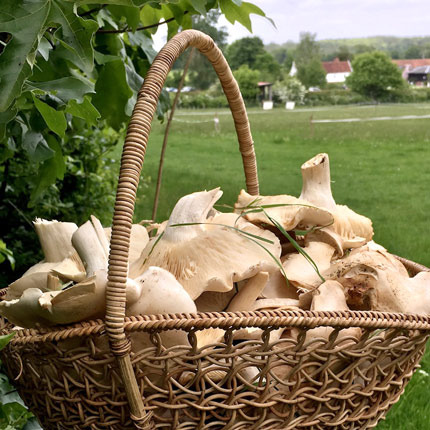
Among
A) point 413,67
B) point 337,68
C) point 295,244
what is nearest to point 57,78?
point 295,244

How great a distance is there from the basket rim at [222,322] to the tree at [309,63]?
21234 millimetres

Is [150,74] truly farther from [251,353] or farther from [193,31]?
[251,353]

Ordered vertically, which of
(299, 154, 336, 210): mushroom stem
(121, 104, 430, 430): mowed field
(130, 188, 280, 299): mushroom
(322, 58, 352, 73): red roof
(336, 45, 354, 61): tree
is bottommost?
(121, 104, 430, 430): mowed field

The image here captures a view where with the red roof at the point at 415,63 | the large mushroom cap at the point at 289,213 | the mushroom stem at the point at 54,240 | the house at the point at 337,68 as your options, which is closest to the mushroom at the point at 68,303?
the mushroom stem at the point at 54,240

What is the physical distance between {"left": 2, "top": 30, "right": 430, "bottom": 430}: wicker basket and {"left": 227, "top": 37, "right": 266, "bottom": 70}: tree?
65.2 feet

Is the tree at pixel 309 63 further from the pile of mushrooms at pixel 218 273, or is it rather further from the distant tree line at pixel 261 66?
the pile of mushrooms at pixel 218 273

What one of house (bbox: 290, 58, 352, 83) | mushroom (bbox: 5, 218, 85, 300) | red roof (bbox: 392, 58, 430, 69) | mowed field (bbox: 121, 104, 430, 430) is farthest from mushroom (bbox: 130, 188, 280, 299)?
house (bbox: 290, 58, 352, 83)

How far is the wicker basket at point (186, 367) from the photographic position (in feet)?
2.55

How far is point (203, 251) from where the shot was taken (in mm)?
942

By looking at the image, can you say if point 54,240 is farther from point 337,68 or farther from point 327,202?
point 337,68

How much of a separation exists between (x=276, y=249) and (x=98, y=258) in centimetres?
29

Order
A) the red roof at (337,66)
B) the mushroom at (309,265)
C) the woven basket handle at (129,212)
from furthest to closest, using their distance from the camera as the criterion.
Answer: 1. the red roof at (337,66)
2. the mushroom at (309,265)
3. the woven basket handle at (129,212)

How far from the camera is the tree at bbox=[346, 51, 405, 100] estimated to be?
18547 millimetres

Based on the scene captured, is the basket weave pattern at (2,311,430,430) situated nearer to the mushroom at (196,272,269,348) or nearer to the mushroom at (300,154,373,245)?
the mushroom at (196,272,269,348)
